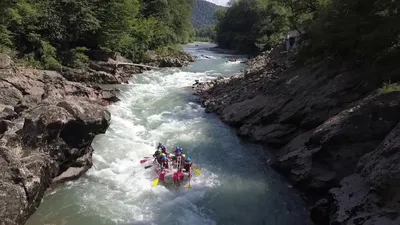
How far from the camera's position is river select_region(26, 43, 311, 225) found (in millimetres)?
9125

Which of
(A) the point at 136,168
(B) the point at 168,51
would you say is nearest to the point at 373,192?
(A) the point at 136,168

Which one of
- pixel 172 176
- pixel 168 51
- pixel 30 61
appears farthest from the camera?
pixel 168 51

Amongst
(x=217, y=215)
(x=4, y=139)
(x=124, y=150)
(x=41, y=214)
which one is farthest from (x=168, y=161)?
(x=4, y=139)

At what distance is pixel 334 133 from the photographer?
33.2 ft

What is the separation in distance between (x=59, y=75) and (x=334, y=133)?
52.2 feet

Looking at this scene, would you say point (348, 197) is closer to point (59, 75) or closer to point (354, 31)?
point (354, 31)

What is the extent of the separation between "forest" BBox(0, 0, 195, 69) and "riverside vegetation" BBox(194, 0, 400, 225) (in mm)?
11579

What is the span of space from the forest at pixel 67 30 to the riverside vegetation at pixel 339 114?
1158 cm

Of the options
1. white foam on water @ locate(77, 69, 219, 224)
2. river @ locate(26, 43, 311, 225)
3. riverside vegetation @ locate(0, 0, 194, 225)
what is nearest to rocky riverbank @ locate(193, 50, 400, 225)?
river @ locate(26, 43, 311, 225)

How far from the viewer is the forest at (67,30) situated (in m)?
20.5

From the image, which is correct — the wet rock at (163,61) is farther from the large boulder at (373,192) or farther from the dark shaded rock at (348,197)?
the large boulder at (373,192)

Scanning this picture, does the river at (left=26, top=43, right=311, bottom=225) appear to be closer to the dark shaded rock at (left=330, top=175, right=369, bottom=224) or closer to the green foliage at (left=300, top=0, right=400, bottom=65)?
the dark shaded rock at (left=330, top=175, right=369, bottom=224)

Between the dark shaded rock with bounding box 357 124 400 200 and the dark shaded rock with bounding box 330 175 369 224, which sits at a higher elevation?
the dark shaded rock with bounding box 357 124 400 200

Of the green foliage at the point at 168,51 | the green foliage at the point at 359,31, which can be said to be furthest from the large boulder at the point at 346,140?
the green foliage at the point at 168,51
